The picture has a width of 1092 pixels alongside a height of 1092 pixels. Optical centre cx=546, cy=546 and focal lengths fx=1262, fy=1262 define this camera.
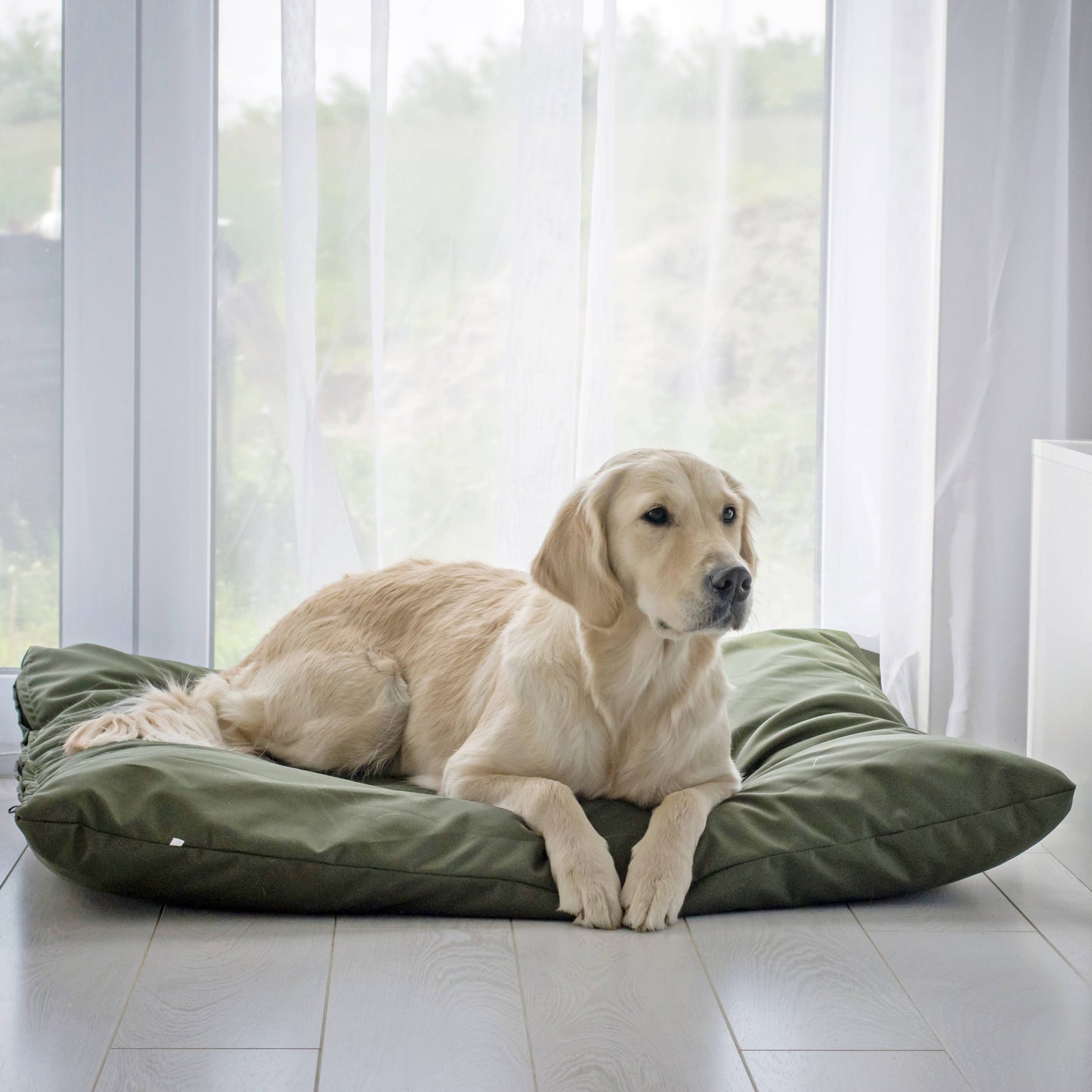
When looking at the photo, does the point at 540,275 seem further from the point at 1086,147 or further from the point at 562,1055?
the point at 562,1055

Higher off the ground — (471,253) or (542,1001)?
(471,253)

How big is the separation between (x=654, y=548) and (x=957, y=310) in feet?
4.60

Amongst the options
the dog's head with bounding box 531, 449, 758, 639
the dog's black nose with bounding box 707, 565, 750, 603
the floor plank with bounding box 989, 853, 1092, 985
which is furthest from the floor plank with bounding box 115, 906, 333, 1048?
the floor plank with bounding box 989, 853, 1092, 985

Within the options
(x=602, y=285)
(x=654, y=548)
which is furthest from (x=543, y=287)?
(x=654, y=548)

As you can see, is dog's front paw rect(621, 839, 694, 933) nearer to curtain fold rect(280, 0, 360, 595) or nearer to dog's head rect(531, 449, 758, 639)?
dog's head rect(531, 449, 758, 639)

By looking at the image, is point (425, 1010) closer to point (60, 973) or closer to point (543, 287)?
point (60, 973)

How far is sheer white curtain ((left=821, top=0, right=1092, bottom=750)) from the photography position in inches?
117

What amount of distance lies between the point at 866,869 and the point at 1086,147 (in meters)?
1.89

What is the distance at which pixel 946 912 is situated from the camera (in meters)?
2.07

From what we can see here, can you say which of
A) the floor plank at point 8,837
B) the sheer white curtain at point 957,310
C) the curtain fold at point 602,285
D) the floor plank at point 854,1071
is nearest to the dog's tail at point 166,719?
the floor plank at point 8,837

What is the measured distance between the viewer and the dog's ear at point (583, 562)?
211 cm

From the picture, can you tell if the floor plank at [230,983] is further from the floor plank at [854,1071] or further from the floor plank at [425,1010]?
the floor plank at [854,1071]

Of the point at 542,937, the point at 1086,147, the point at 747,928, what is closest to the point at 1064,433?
the point at 1086,147

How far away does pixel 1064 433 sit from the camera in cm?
303
